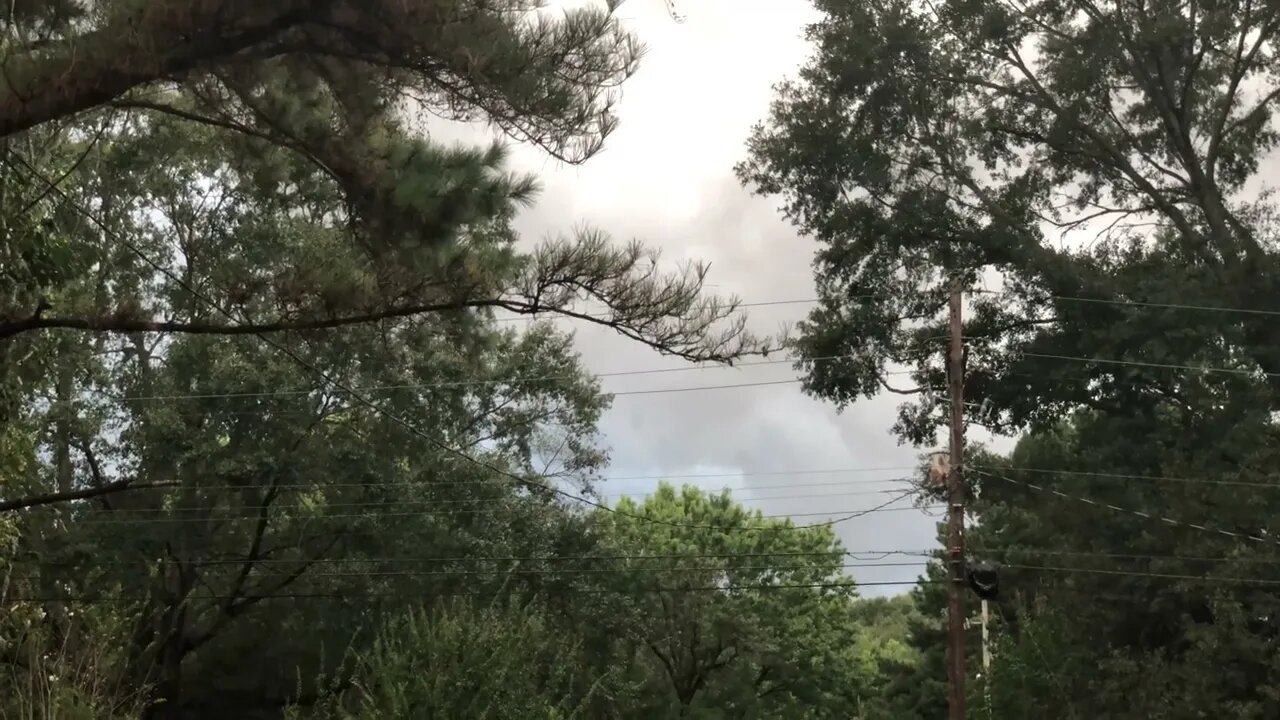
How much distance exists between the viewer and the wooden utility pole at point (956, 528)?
16.9 metres

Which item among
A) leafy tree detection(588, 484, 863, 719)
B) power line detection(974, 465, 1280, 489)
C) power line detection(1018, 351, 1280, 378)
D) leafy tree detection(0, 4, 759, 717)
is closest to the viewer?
leafy tree detection(0, 4, 759, 717)

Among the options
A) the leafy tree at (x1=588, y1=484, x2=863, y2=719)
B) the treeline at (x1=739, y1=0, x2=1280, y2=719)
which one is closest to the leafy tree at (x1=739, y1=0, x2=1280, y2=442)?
the treeline at (x1=739, y1=0, x2=1280, y2=719)

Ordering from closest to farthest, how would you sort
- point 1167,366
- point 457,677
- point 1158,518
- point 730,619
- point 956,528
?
point 457,677
point 956,528
point 1167,366
point 1158,518
point 730,619

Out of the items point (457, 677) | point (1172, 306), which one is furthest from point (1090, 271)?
point (457, 677)

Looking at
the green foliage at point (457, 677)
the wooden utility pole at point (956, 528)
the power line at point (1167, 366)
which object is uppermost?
the power line at point (1167, 366)

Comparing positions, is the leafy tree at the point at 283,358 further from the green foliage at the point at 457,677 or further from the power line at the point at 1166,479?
the power line at the point at 1166,479

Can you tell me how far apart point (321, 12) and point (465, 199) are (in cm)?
153

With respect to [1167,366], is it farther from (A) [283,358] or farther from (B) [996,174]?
(A) [283,358]

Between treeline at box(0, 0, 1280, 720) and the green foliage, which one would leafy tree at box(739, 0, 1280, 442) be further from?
the green foliage

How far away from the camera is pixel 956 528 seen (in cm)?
1755

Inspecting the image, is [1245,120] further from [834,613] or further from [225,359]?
[834,613]

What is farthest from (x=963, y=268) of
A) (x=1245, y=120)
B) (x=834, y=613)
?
(x=834, y=613)

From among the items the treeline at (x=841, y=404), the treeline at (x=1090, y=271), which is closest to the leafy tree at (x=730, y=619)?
the treeline at (x=841, y=404)

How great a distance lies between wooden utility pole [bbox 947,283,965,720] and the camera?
1686 centimetres
